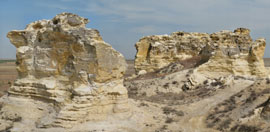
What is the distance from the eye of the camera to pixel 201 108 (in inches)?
616

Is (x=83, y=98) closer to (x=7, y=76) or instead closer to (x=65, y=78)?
(x=65, y=78)

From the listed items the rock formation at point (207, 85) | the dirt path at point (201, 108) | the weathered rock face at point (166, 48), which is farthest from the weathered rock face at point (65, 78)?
the weathered rock face at point (166, 48)

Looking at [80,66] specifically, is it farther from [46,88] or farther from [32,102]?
[32,102]

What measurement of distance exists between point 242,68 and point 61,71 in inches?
652

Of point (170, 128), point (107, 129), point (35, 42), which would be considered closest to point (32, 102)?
point (35, 42)

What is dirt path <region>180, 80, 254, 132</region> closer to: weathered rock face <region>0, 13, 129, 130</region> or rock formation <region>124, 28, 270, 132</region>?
rock formation <region>124, 28, 270, 132</region>

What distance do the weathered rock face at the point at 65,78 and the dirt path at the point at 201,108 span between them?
3.51 meters

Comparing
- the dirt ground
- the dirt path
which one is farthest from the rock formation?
the dirt ground

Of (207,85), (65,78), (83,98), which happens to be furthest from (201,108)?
(65,78)

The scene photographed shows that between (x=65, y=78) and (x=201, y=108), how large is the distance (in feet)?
28.0

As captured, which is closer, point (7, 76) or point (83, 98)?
point (83, 98)

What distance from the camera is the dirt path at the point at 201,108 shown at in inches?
513

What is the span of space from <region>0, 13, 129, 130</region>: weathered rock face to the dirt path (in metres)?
3.51

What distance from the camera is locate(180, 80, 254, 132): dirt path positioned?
13.0 metres
